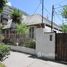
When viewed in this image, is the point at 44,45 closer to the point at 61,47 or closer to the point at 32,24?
the point at 61,47

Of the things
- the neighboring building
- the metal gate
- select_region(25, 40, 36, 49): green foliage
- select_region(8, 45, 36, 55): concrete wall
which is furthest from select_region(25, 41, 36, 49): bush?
the neighboring building

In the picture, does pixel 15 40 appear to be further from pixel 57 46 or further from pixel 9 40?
pixel 57 46

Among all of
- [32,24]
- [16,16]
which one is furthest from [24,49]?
[16,16]

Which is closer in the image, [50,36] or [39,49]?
[50,36]

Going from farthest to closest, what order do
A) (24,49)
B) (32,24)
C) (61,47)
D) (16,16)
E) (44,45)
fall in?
(16,16), (32,24), (24,49), (44,45), (61,47)

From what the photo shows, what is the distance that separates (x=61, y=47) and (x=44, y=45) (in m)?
1.63

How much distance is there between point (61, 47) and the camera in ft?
40.0

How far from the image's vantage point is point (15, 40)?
61.1ft

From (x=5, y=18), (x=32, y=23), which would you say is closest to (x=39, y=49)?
(x=32, y=23)

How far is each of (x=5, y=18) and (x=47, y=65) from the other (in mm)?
22899

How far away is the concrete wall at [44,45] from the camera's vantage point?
12634mm

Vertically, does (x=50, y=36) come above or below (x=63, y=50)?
above

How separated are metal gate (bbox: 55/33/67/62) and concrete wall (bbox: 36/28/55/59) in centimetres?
34

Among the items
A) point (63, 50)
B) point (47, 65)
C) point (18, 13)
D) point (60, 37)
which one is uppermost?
point (18, 13)
